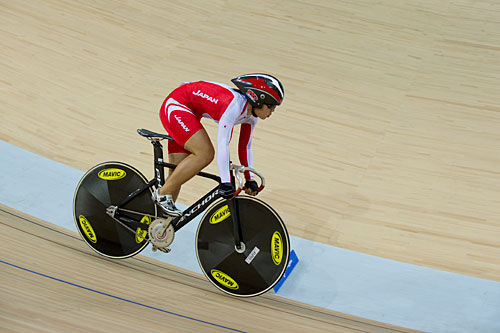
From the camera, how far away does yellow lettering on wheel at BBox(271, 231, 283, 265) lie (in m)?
3.07

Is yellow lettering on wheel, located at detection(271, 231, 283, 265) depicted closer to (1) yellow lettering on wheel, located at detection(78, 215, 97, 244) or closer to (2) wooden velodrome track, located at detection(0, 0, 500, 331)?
(2) wooden velodrome track, located at detection(0, 0, 500, 331)

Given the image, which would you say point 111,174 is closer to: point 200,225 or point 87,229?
point 87,229

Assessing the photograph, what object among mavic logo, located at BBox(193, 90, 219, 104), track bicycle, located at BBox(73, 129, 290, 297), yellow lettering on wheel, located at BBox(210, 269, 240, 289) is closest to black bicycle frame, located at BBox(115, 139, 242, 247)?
track bicycle, located at BBox(73, 129, 290, 297)

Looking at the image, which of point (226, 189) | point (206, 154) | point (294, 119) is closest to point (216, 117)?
point (206, 154)

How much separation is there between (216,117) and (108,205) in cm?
88

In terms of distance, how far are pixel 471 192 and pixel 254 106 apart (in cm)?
206

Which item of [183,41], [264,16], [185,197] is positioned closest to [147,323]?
[185,197]

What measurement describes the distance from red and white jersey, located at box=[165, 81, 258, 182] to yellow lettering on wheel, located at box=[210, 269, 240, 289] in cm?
56

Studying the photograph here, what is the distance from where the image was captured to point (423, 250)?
3758mm

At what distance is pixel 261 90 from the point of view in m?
2.90

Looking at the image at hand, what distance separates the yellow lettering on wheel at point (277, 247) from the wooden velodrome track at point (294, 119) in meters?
0.29

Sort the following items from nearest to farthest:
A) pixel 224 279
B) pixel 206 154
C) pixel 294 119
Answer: pixel 206 154 → pixel 224 279 → pixel 294 119

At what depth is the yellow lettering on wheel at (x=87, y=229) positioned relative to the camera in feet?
11.4

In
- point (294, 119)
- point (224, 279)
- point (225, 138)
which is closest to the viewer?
point (225, 138)
